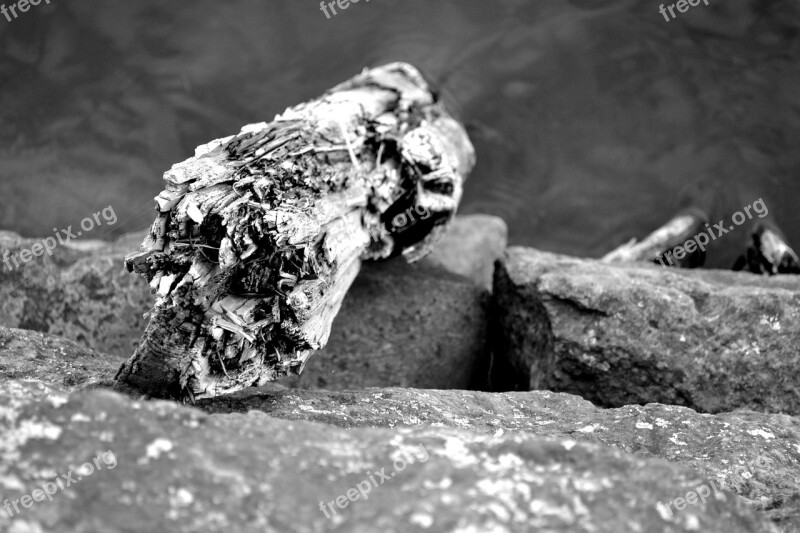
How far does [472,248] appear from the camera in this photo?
17.3ft

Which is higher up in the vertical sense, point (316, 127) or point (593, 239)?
point (316, 127)

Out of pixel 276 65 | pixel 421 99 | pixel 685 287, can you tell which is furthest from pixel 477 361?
pixel 276 65

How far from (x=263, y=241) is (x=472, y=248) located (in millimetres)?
2479

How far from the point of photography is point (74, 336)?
14.3 ft

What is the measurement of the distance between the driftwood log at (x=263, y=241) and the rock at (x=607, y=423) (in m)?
0.24

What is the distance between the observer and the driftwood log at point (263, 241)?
2.96 meters

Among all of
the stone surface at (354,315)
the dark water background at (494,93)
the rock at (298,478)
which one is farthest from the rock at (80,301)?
the rock at (298,478)

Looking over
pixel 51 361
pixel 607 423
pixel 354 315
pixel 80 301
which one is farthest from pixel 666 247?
pixel 51 361

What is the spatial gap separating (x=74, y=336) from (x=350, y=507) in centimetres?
297

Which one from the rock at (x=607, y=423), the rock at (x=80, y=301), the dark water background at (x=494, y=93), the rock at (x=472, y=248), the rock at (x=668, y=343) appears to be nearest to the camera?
the rock at (x=607, y=423)

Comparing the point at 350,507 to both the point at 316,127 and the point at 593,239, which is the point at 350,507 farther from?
the point at 593,239

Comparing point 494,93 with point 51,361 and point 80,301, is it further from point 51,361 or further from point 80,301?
point 51,361

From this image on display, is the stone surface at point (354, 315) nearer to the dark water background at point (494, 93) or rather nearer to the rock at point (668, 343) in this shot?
the rock at point (668, 343)

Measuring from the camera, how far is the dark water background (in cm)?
644
